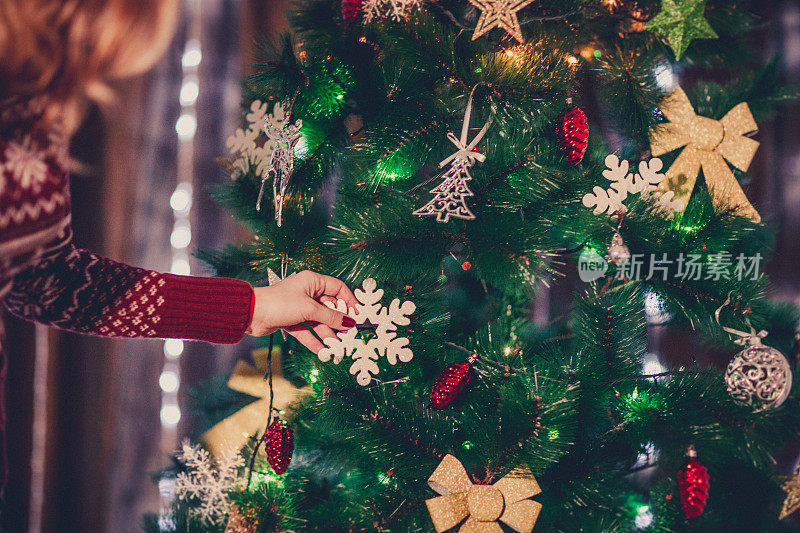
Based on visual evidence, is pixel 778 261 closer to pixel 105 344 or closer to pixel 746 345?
pixel 746 345

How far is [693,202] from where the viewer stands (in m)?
0.63

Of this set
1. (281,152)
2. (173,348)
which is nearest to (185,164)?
(173,348)

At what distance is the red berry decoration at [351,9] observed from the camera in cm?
66

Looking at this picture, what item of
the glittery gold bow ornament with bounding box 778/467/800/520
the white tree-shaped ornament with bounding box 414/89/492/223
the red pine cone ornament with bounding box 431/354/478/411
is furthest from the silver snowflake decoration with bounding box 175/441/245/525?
the glittery gold bow ornament with bounding box 778/467/800/520

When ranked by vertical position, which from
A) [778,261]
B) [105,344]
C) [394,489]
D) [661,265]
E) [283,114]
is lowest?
[105,344]

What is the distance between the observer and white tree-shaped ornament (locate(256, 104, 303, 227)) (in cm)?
66

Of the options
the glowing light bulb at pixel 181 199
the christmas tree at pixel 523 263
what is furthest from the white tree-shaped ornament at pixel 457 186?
the glowing light bulb at pixel 181 199

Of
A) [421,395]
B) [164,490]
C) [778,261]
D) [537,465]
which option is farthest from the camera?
[778,261]

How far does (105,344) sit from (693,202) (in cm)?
123

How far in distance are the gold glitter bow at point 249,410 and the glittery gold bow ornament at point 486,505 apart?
35 centimetres

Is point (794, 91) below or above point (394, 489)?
above

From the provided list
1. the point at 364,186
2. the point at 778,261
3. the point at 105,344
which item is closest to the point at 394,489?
the point at 364,186

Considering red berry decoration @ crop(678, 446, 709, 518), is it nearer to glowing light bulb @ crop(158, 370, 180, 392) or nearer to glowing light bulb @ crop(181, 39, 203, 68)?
glowing light bulb @ crop(158, 370, 180, 392)

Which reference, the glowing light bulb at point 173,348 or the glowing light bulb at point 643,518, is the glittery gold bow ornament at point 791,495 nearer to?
the glowing light bulb at point 643,518
